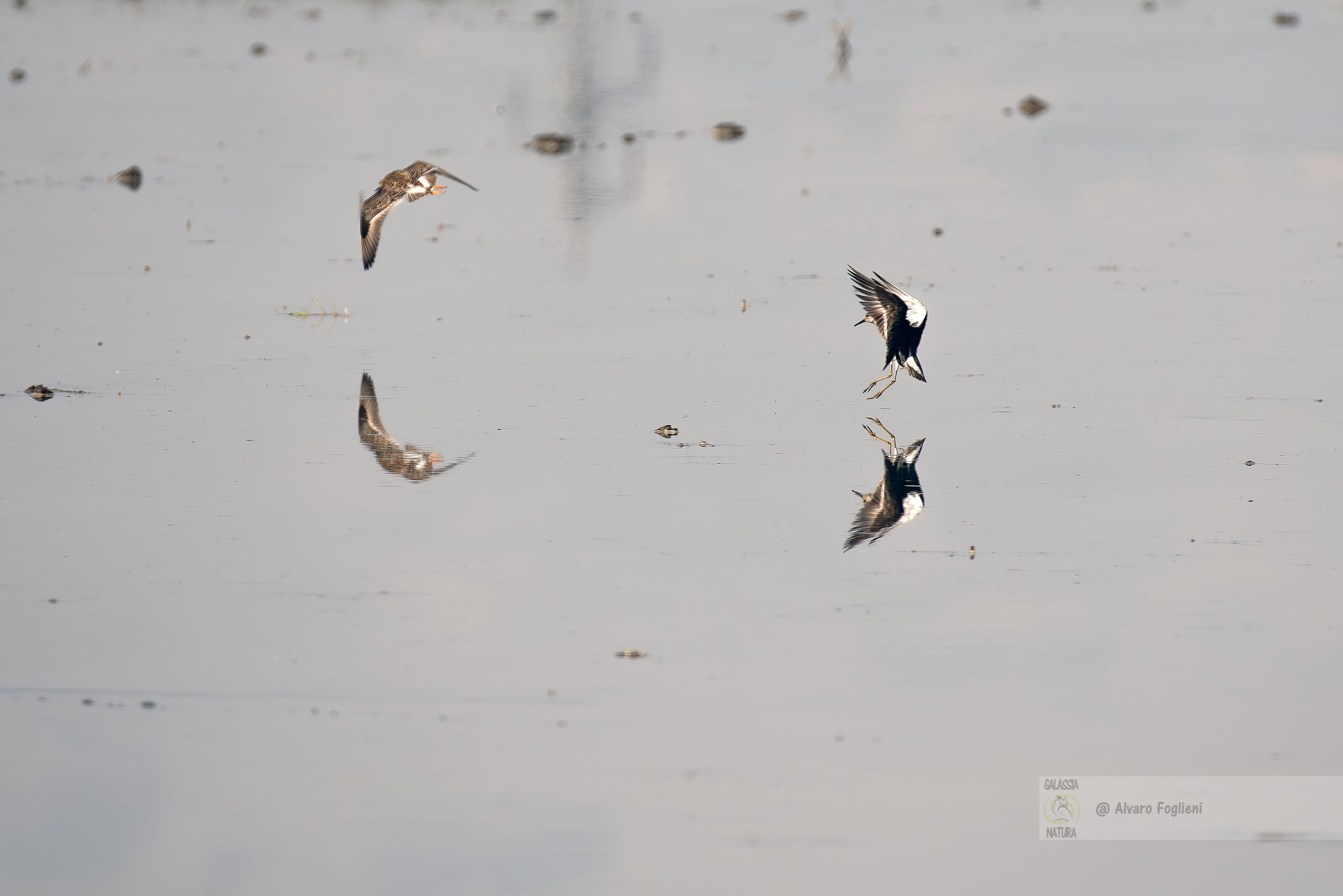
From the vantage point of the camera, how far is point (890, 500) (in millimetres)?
10516

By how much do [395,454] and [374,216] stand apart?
170 inches

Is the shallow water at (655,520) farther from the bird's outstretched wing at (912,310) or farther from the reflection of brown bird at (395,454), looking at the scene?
the bird's outstretched wing at (912,310)

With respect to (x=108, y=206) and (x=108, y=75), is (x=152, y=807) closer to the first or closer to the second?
(x=108, y=206)

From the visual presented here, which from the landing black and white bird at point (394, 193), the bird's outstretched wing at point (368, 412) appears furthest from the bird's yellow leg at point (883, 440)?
the landing black and white bird at point (394, 193)

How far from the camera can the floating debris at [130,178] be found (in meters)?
20.9

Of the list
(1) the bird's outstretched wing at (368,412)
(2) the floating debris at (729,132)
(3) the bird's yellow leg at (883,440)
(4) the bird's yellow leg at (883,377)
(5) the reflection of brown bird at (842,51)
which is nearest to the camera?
(3) the bird's yellow leg at (883,440)

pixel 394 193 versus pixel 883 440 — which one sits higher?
pixel 394 193

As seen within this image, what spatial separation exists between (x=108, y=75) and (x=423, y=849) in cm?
2809

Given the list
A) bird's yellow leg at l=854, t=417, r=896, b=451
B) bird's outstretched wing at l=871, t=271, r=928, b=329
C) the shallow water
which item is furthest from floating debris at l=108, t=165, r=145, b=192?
bird's yellow leg at l=854, t=417, r=896, b=451

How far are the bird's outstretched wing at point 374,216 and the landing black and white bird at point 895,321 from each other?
450 centimetres

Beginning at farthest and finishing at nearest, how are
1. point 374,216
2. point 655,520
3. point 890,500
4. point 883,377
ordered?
point 374,216 < point 883,377 < point 890,500 < point 655,520

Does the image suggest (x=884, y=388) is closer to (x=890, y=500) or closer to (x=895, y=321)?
(x=895, y=321)

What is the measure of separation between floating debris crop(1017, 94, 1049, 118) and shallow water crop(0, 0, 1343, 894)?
11.4ft

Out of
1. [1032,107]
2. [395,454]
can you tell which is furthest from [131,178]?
[1032,107]
